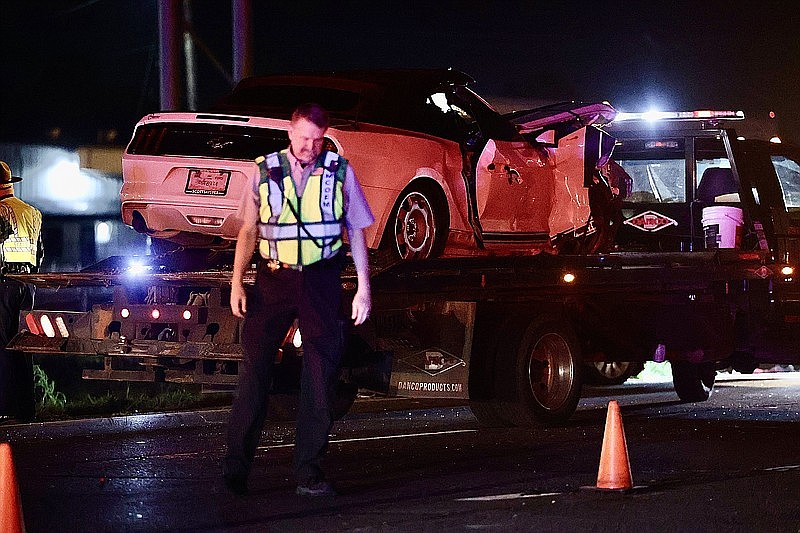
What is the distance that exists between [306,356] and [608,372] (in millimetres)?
8646

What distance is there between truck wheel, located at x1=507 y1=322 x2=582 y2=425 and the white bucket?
241 centimetres

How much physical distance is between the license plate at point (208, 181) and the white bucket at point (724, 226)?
499cm

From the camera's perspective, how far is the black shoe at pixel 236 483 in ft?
25.0

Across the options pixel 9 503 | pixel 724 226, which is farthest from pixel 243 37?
pixel 9 503

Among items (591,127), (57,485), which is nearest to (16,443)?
(57,485)

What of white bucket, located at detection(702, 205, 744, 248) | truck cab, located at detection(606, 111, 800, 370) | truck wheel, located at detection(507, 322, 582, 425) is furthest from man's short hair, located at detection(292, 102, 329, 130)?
white bucket, located at detection(702, 205, 744, 248)

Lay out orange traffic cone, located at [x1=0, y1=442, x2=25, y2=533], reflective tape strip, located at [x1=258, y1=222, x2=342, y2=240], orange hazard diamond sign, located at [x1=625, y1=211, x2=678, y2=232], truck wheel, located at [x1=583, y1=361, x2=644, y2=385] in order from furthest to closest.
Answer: truck wheel, located at [x1=583, y1=361, x2=644, y2=385]
orange hazard diamond sign, located at [x1=625, y1=211, x2=678, y2=232]
reflective tape strip, located at [x1=258, y1=222, x2=342, y2=240]
orange traffic cone, located at [x1=0, y1=442, x2=25, y2=533]

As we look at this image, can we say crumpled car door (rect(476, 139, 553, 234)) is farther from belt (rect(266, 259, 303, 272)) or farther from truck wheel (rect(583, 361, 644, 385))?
belt (rect(266, 259, 303, 272))

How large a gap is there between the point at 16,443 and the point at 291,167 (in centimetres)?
406

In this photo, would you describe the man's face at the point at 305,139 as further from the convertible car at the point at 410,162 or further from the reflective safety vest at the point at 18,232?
the reflective safety vest at the point at 18,232

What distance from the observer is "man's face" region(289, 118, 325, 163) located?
7422 mm

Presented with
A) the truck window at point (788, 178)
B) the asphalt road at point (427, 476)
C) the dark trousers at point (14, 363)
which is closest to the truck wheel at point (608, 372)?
the truck window at point (788, 178)

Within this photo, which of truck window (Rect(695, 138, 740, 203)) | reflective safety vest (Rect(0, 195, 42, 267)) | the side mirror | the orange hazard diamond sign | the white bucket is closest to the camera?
reflective safety vest (Rect(0, 195, 42, 267))

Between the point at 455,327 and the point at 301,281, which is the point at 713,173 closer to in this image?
the point at 455,327
